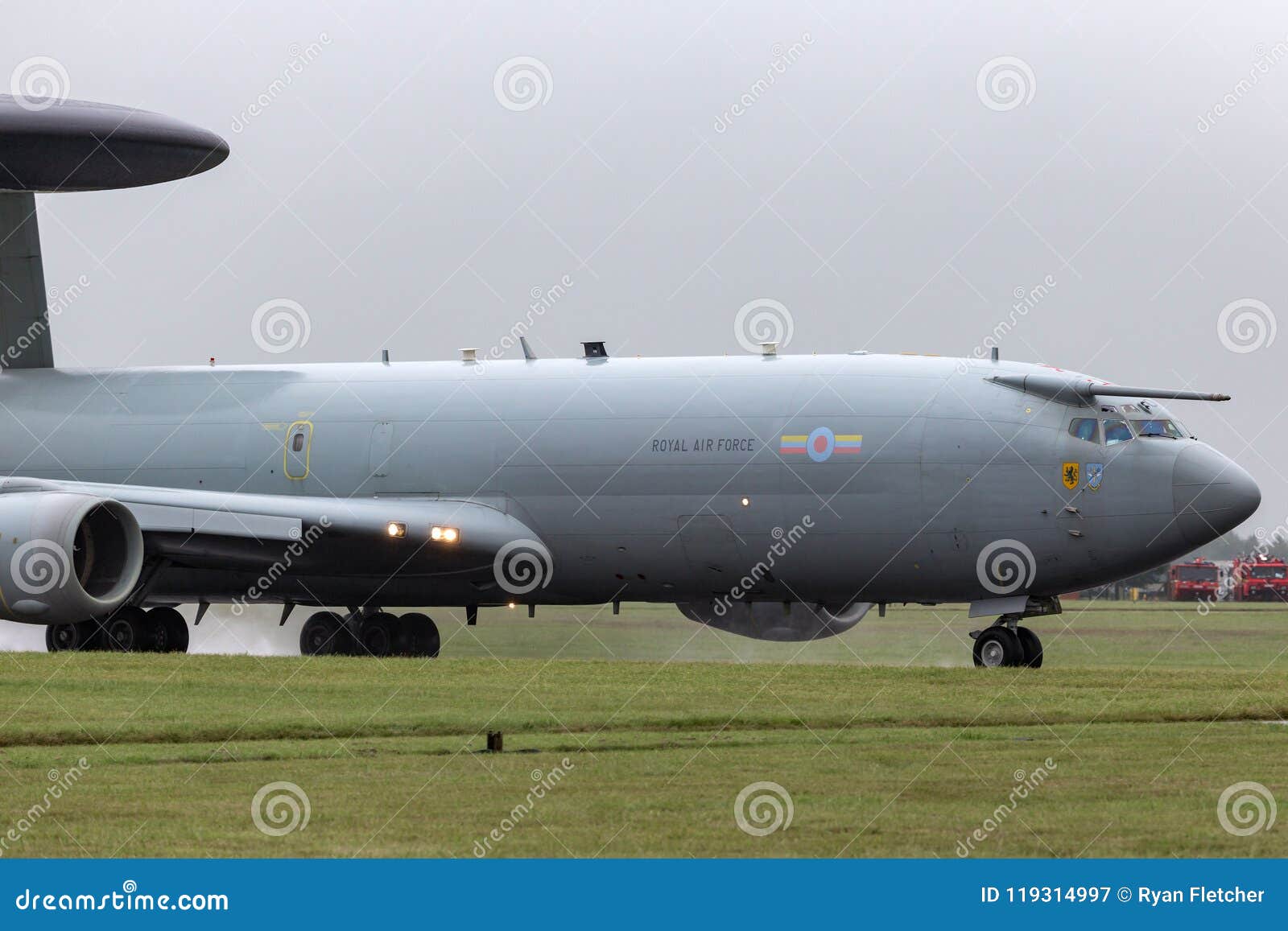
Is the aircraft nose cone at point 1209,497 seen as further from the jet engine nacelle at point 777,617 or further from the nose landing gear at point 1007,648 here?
the jet engine nacelle at point 777,617

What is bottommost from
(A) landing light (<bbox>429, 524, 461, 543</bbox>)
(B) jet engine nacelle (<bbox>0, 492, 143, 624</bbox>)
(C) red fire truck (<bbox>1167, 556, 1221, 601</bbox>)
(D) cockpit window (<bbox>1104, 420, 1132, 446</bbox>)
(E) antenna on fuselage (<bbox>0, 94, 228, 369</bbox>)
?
(B) jet engine nacelle (<bbox>0, 492, 143, 624</bbox>)

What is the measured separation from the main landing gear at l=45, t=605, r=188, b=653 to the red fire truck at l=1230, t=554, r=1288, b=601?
189ft

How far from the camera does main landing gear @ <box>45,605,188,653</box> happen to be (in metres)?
28.2

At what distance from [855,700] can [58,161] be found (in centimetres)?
1573

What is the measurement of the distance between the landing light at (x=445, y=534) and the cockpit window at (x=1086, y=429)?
873cm

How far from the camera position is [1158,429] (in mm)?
24375

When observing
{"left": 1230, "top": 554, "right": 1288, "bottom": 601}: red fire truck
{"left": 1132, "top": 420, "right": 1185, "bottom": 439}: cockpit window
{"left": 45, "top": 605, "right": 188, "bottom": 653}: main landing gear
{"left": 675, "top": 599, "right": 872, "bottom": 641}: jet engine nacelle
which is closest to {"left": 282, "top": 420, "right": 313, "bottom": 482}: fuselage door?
{"left": 45, "top": 605, "right": 188, "bottom": 653}: main landing gear

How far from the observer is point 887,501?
2498 centimetres

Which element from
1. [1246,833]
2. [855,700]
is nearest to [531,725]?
[855,700]

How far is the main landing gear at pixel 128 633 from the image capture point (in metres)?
28.2

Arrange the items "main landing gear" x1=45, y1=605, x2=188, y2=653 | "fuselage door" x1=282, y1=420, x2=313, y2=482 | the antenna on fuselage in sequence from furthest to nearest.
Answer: "fuselage door" x1=282, y1=420, x2=313, y2=482
"main landing gear" x1=45, y1=605, x2=188, y2=653
the antenna on fuselage

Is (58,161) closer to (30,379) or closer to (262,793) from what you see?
(30,379)

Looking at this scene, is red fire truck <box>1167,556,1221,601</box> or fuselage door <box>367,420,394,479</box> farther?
red fire truck <box>1167,556,1221,601</box>

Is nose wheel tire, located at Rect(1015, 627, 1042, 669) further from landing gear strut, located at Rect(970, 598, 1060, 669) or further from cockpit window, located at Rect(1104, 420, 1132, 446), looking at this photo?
cockpit window, located at Rect(1104, 420, 1132, 446)
